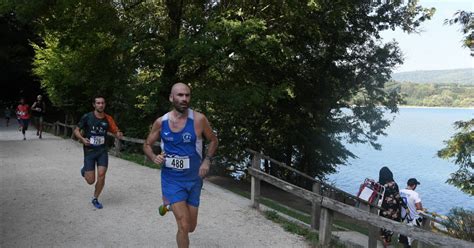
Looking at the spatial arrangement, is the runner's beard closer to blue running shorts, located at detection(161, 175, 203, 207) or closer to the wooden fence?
blue running shorts, located at detection(161, 175, 203, 207)

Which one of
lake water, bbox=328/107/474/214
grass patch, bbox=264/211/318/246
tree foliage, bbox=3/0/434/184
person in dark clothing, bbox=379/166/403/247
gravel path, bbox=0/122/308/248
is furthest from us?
lake water, bbox=328/107/474/214

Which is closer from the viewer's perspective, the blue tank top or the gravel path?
the blue tank top

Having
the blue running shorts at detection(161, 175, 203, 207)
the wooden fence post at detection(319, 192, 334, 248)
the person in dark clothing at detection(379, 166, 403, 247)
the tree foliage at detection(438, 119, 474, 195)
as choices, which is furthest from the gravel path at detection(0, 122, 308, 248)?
the tree foliage at detection(438, 119, 474, 195)

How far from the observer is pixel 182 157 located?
4.66m

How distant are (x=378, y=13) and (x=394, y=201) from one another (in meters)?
15.2

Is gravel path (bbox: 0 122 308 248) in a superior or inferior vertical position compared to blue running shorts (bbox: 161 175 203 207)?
inferior

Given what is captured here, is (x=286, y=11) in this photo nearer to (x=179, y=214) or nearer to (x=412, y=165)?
(x=179, y=214)

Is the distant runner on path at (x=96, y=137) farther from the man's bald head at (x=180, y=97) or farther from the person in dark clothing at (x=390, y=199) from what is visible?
the person in dark clothing at (x=390, y=199)

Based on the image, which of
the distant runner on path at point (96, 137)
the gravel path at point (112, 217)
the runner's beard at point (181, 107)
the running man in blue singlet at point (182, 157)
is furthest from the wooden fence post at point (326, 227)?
the distant runner on path at point (96, 137)

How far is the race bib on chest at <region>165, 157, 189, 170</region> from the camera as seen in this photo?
4.68 m

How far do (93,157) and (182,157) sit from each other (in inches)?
129

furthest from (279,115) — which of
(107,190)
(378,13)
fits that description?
(107,190)

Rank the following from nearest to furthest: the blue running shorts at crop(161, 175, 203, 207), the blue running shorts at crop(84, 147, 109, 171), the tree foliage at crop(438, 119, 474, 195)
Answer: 1. the blue running shorts at crop(161, 175, 203, 207)
2. the blue running shorts at crop(84, 147, 109, 171)
3. the tree foliage at crop(438, 119, 474, 195)

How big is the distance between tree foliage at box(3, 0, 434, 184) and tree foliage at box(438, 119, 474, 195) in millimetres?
4762
